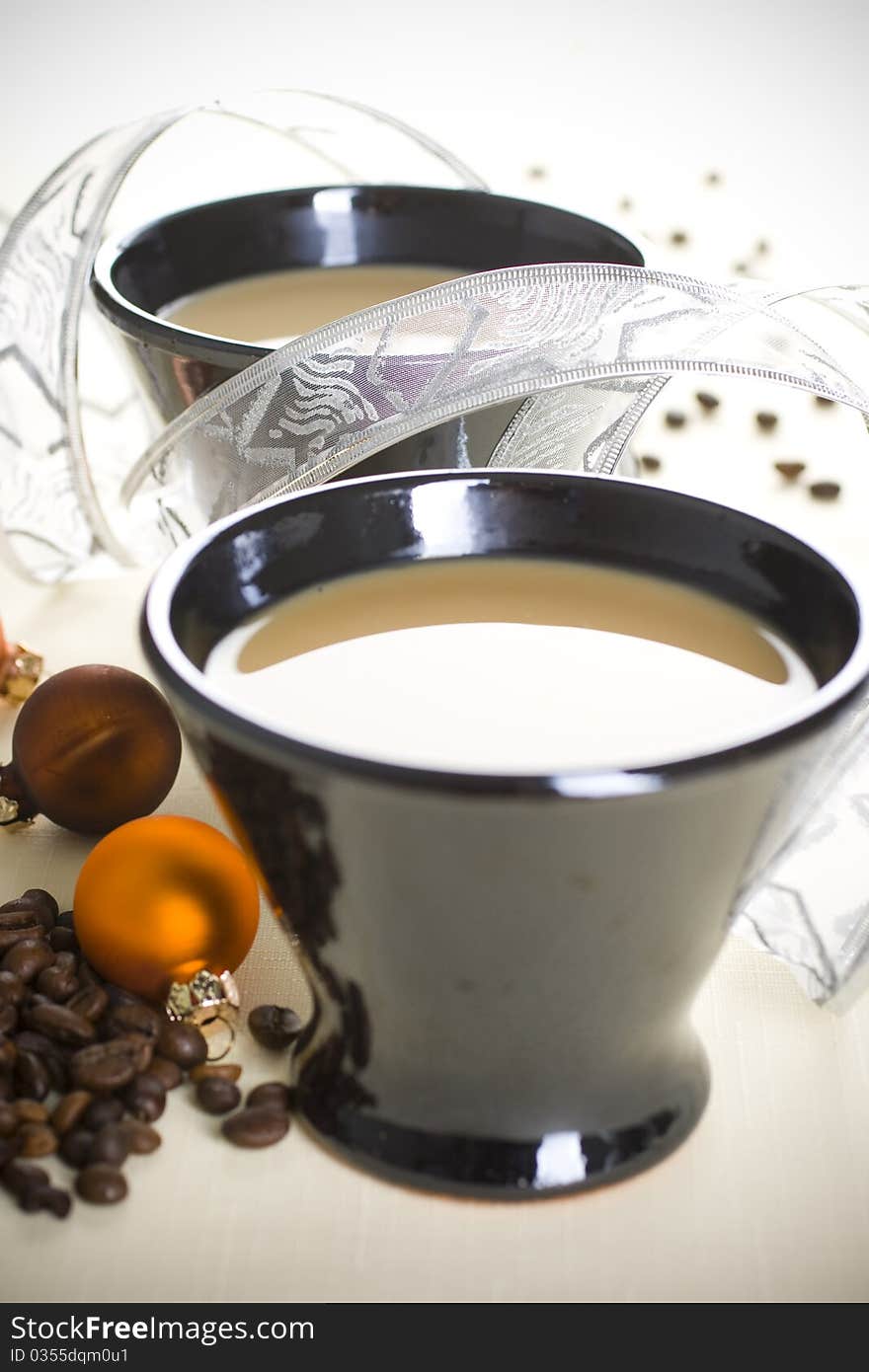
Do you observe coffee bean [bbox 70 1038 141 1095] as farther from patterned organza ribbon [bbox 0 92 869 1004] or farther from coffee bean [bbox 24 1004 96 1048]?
patterned organza ribbon [bbox 0 92 869 1004]

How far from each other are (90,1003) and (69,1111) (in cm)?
8

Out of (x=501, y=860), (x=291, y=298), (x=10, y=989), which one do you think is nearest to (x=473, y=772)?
(x=501, y=860)

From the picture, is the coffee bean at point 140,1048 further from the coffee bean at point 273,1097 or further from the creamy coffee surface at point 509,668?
the creamy coffee surface at point 509,668

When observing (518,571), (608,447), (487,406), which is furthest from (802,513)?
(518,571)

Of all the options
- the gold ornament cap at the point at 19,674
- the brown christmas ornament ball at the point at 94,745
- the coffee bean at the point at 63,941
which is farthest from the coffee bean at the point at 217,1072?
the gold ornament cap at the point at 19,674

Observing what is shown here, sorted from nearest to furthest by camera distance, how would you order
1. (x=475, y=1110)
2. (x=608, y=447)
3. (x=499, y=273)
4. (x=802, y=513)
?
(x=475, y=1110)
(x=499, y=273)
(x=608, y=447)
(x=802, y=513)

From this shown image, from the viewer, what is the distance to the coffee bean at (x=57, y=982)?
75cm

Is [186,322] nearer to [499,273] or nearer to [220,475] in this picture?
[220,475]

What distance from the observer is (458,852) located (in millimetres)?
551

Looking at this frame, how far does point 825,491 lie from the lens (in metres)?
1.37

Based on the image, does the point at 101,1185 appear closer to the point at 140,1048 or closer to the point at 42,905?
the point at 140,1048

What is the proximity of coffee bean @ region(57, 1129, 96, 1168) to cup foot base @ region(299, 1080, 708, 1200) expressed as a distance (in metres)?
0.10

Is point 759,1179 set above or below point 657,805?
below
